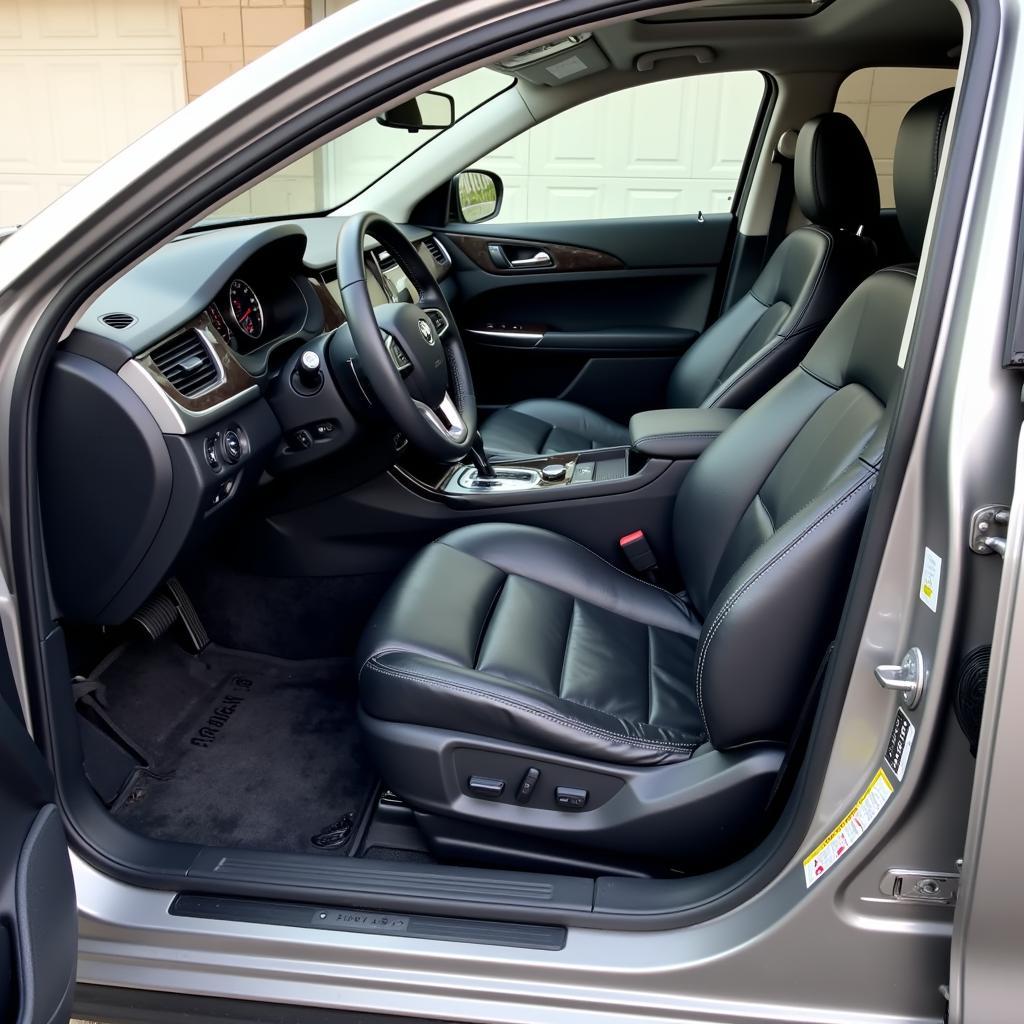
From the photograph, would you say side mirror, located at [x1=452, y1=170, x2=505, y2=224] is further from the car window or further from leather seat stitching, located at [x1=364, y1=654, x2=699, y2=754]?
the car window

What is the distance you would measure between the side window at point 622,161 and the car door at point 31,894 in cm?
333

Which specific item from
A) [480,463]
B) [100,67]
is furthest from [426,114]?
[100,67]

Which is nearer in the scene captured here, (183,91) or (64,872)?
(64,872)

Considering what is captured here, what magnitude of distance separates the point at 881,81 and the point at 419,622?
247cm

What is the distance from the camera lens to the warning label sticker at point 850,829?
1108 millimetres

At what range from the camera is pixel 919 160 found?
4.63 ft

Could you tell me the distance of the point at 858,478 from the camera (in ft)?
4.00

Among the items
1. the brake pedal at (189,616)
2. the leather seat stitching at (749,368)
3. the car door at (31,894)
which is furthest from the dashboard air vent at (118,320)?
the leather seat stitching at (749,368)

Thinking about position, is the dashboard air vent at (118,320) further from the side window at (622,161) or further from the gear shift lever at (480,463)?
the side window at (622,161)

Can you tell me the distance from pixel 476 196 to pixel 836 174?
153cm

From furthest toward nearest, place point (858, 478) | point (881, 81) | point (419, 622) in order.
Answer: point (881, 81), point (419, 622), point (858, 478)

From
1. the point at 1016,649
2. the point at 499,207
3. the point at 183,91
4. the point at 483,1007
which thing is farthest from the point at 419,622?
the point at 183,91

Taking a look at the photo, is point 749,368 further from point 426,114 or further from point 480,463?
point 426,114

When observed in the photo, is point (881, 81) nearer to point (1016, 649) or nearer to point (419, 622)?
point (419, 622)
